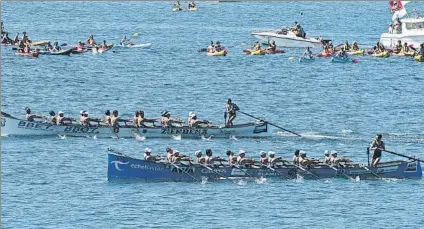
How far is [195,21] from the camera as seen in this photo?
604ft

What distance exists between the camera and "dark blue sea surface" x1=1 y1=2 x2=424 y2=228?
2931 inches

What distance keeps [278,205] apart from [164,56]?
67.7 metres

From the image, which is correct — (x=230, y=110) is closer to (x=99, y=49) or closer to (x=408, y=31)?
(x=99, y=49)

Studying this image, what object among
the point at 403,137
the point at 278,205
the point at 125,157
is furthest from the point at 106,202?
the point at 403,137

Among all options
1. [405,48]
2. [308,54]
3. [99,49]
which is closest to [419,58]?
[405,48]

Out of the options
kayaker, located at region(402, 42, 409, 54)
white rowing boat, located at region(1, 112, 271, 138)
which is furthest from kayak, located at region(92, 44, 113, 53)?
white rowing boat, located at region(1, 112, 271, 138)

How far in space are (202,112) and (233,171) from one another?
27158 millimetres

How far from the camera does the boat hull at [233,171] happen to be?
78.9 meters

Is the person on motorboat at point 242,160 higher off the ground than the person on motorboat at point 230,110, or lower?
lower

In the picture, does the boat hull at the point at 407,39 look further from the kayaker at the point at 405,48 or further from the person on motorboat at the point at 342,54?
the person on motorboat at the point at 342,54

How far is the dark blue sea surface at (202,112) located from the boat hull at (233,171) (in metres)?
0.48

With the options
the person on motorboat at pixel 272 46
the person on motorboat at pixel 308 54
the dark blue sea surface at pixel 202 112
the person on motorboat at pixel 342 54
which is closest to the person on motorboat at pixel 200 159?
the dark blue sea surface at pixel 202 112

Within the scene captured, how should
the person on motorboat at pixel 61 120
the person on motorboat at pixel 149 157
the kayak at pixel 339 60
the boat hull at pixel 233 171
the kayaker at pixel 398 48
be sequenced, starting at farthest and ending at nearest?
the kayaker at pixel 398 48 < the kayak at pixel 339 60 < the person on motorboat at pixel 61 120 < the person on motorboat at pixel 149 157 < the boat hull at pixel 233 171

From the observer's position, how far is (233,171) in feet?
264
